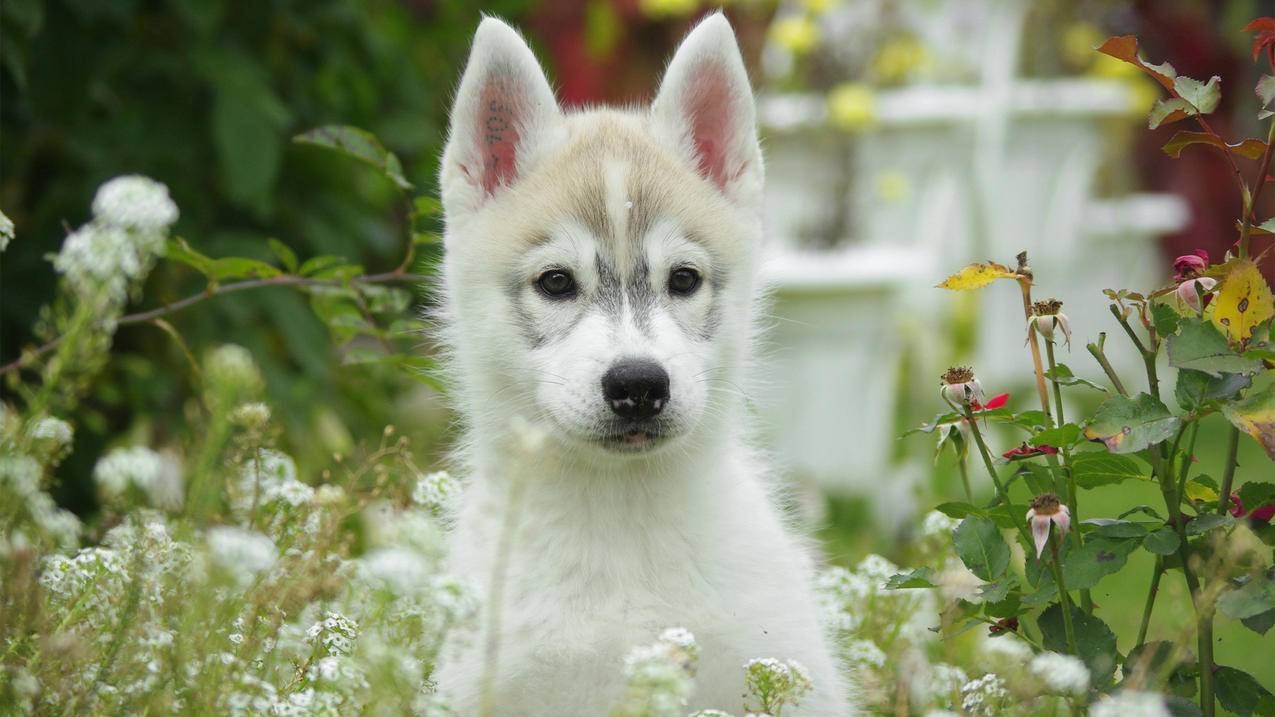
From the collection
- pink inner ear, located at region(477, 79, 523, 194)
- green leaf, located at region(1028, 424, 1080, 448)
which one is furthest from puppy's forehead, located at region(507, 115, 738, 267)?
green leaf, located at region(1028, 424, 1080, 448)

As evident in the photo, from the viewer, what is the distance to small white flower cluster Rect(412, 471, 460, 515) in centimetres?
287

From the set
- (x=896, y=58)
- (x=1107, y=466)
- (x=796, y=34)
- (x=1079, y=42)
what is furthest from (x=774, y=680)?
(x=1079, y=42)

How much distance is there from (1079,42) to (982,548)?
29.7ft

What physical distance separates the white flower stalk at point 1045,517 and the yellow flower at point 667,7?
5.73 metres

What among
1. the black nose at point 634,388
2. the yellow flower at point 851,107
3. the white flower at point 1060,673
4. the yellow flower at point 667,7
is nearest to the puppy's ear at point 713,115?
the black nose at point 634,388

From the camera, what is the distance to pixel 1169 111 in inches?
89.4

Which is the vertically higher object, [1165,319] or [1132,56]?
[1132,56]

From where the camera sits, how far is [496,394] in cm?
313

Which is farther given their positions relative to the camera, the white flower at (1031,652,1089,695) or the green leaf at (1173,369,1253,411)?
the green leaf at (1173,369,1253,411)

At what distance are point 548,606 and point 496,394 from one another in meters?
0.58

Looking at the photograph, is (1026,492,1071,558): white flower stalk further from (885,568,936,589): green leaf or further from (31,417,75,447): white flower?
(31,417,75,447): white flower

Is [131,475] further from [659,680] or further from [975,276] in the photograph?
[975,276]

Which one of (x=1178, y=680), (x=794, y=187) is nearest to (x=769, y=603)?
(x=1178, y=680)

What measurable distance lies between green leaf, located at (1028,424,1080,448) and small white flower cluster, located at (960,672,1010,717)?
1.25 ft
